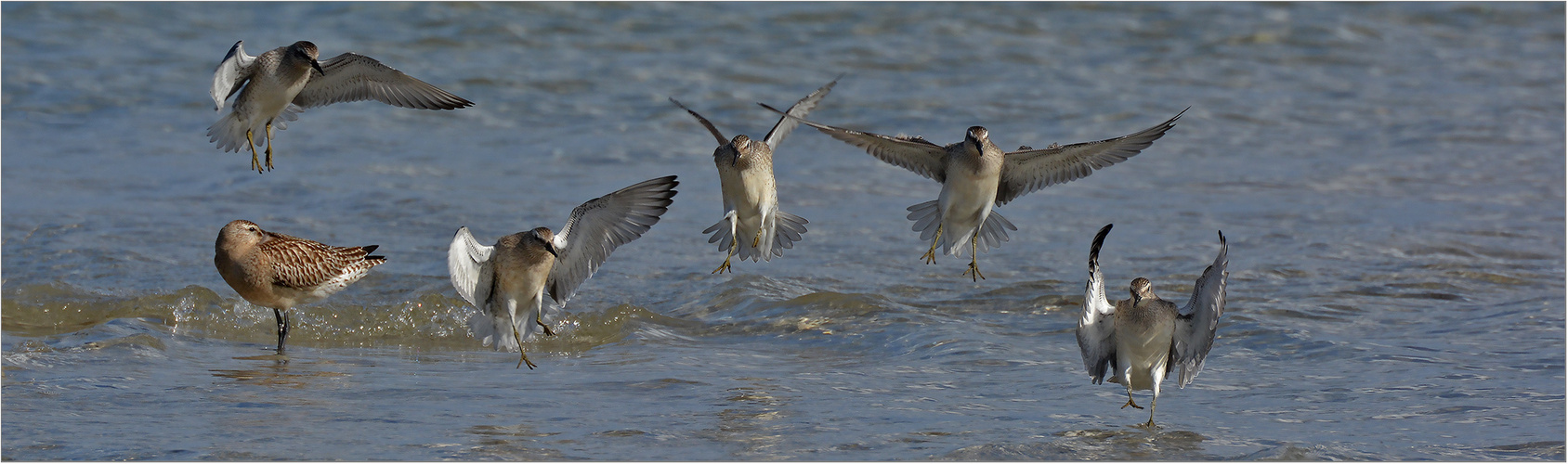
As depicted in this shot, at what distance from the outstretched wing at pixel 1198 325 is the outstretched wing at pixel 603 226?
1954 millimetres

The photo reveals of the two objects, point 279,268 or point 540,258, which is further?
point 279,268

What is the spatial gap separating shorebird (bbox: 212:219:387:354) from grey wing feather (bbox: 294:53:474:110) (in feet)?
2.37

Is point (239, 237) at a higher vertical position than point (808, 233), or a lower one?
higher

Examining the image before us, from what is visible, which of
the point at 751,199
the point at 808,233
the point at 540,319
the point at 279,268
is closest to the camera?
the point at 751,199

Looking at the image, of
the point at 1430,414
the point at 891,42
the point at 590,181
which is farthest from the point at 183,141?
the point at 1430,414

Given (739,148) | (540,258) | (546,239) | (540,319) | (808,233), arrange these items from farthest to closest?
(808,233) → (540,319) → (739,148) → (540,258) → (546,239)

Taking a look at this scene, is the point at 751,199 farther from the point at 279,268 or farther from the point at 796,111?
the point at 279,268

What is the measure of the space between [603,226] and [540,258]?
28cm

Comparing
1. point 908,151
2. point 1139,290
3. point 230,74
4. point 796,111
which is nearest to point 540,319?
point 796,111

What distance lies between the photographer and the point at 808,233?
9.23 metres

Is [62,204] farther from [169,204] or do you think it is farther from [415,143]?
[415,143]

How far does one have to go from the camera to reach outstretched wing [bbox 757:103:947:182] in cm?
608

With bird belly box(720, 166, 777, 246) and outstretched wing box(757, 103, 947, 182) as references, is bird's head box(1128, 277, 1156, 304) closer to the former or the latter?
outstretched wing box(757, 103, 947, 182)

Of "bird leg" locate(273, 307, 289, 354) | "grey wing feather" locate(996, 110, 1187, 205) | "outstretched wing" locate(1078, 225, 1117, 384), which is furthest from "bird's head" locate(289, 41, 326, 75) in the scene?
"outstretched wing" locate(1078, 225, 1117, 384)
